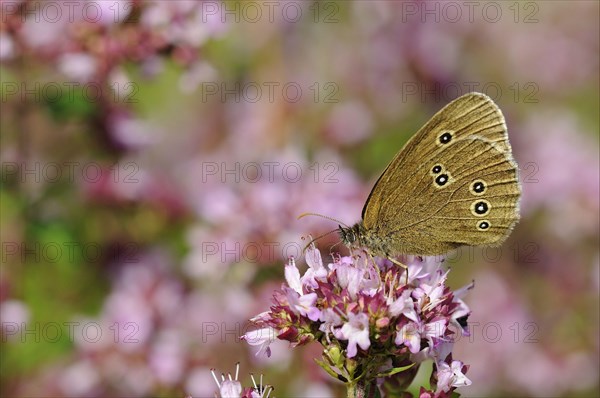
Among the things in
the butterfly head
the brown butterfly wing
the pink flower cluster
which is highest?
the brown butterfly wing

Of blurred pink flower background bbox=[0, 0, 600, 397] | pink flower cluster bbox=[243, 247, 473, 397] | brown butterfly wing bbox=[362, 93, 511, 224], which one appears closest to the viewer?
pink flower cluster bbox=[243, 247, 473, 397]

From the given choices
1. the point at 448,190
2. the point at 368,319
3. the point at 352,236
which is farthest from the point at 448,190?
the point at 368,319

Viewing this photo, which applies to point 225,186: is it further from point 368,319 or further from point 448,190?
point 368,319

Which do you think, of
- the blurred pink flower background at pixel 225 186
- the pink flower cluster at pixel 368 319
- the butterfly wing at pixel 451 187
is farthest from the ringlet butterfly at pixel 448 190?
the blurred pink flower background at pixel 225 186

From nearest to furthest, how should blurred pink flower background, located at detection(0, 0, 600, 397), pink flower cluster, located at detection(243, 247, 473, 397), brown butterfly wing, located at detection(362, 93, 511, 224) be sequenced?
pink flower cluster, located at detection(243, 247, 473, 397), brown butterfly wing, located at detection(362, 93, 511, 224), blurred pink flower background, located at detection(0, 0, 600, 397)

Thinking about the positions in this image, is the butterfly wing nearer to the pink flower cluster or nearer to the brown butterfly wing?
the brown butterfly wing

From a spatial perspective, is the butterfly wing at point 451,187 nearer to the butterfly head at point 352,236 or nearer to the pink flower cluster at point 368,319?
the butterfly head at point 352,236

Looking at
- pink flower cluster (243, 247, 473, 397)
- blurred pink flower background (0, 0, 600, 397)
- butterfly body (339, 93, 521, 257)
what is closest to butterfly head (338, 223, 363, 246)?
butterfly body (339, 93, 521, 257)

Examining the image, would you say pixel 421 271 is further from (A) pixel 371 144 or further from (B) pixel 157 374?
(A) pixel 371 144
